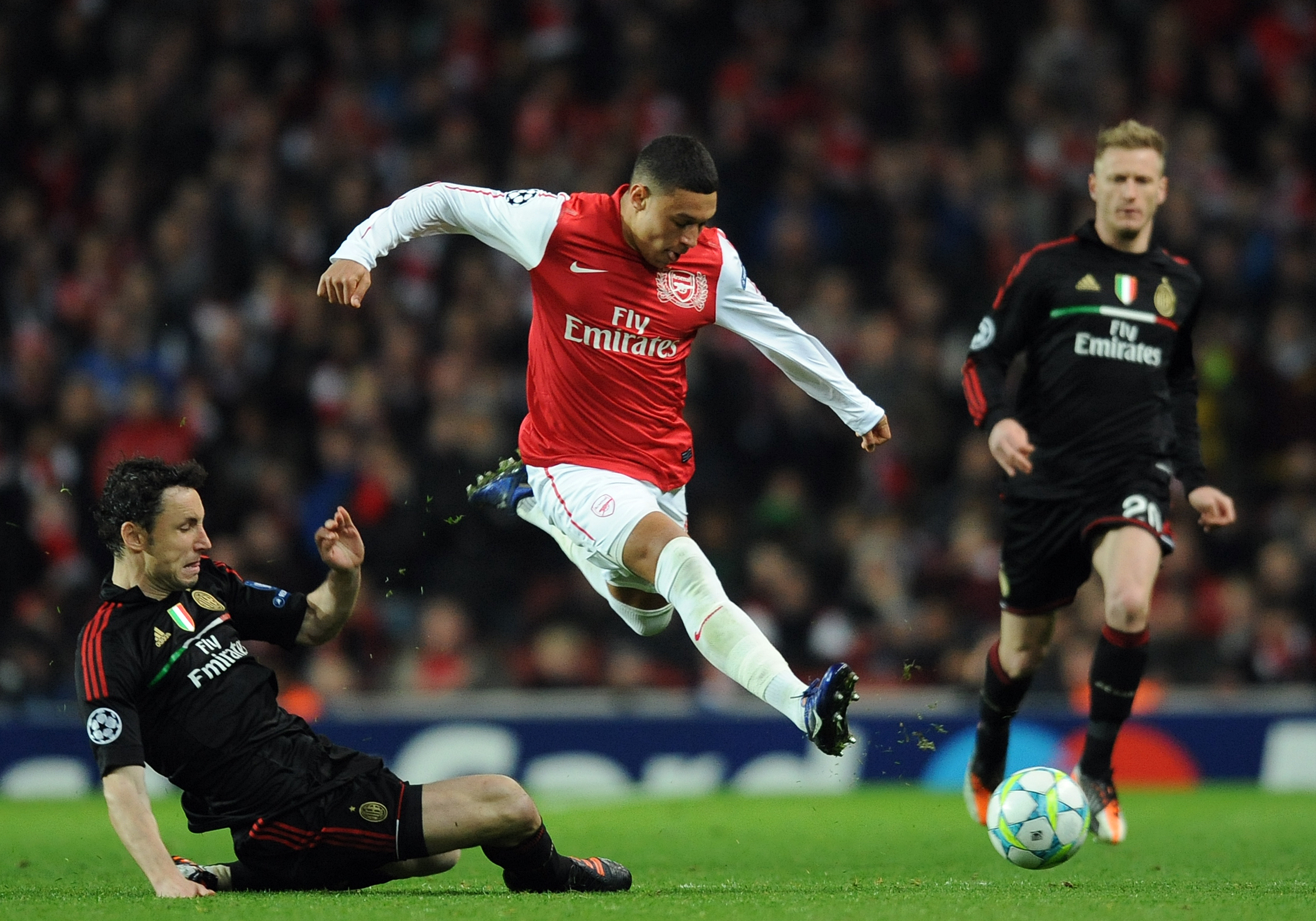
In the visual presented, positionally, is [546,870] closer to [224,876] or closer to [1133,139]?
[224,876]

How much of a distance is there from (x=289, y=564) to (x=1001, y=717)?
5.63 m

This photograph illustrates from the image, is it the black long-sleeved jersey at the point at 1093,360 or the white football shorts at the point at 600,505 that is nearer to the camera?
the white football shorts at the point at 600,505

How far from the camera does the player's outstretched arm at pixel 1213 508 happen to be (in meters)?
6.28

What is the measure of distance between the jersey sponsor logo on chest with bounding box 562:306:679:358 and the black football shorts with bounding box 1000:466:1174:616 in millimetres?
1681

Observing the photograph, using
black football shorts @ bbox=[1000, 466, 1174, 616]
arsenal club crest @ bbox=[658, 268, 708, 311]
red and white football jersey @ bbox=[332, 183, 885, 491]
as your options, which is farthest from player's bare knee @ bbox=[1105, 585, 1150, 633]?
arsenal club crest @ bbox=[658, 268, 708, 311]

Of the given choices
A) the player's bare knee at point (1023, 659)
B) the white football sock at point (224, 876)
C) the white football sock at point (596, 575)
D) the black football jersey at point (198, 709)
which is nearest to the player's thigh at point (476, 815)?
the black football jersey at point (198, 709)

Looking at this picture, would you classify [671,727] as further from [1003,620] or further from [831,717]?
[831,717]

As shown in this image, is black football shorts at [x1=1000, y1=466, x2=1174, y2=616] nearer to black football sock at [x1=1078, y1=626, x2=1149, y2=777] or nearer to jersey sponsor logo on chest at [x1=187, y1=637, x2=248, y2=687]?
black football sock at [x1=1078, y1=626, x2=1149, y2=777]

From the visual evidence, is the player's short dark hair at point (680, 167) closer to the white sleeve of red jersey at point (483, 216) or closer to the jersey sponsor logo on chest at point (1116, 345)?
the white sleeve of red jersey at point (483, 216)

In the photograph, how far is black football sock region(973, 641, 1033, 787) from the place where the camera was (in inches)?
265

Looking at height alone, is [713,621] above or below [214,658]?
above

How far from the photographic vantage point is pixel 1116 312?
6.32 m

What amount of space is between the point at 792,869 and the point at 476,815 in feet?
5.06

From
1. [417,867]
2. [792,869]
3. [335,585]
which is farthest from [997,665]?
[335,585]
